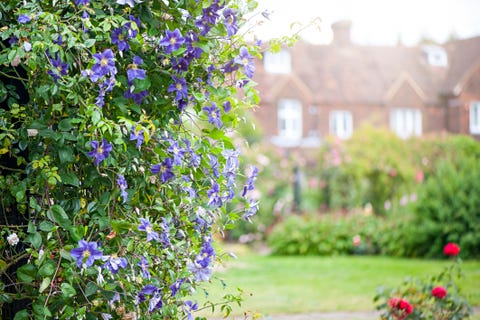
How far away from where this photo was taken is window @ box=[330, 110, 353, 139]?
2855 cm

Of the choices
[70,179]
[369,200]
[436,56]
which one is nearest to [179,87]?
[70,179]

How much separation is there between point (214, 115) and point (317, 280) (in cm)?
550

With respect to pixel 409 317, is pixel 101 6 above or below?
above

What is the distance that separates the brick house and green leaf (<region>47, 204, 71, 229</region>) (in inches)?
972

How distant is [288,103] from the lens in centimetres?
2748

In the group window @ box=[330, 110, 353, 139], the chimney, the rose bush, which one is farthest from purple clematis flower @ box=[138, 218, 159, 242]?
the chimney

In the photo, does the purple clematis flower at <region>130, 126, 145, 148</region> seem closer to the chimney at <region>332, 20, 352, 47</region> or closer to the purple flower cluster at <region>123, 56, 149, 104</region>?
the purple flower cluster at <region>123, 56, 149, 104</region>

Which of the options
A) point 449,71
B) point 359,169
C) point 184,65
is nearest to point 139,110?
point 184,65

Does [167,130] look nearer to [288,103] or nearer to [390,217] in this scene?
[390,217]

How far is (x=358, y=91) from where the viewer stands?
95.0ft

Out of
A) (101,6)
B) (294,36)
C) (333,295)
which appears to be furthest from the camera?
(333,295)

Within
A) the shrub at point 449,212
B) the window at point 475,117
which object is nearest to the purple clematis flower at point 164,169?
the shrub at point 449,212

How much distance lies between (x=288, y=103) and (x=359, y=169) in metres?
14.7

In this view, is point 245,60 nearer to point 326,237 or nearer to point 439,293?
point 439,293
